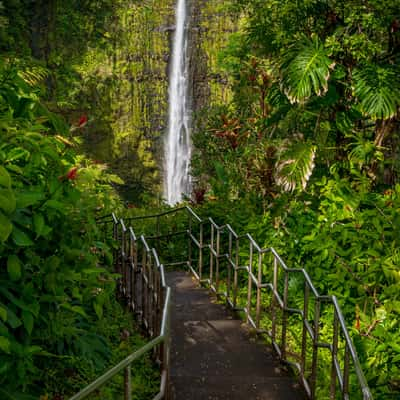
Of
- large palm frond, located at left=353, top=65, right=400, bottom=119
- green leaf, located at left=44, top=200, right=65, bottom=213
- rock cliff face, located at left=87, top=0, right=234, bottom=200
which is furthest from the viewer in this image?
rock cliff face, located at left=87, top=0, right=234, bottom=200

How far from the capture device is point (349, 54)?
6078 millimetres

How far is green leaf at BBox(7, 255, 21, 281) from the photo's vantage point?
6.89 feet

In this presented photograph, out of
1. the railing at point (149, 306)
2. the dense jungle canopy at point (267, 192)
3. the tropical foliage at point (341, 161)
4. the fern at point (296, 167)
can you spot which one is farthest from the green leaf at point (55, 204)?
the fern at point (296, 167)

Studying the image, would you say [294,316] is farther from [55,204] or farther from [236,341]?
[55,204]

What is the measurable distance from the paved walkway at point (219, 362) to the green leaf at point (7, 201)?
2289 millimetres

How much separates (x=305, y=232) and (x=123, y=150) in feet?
60.4

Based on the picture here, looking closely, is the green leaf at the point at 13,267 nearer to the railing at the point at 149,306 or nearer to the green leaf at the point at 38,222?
the green leaf at the point at 38,222

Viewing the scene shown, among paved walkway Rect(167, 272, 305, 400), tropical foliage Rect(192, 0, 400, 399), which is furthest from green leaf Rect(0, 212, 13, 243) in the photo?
tropical foliage Rect(192, 0, 400, 399)

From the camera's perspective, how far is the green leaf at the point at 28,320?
219cm

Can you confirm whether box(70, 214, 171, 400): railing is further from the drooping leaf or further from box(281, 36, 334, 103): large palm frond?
box(281, 36, 334, 103): large palm frond

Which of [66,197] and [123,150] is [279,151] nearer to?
A: [66,197]

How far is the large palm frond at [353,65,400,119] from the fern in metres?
0.72

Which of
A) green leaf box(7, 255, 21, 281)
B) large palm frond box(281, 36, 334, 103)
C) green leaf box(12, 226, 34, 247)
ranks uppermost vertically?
large palm frond box(281, 36, 334, 103)

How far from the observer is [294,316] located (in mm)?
5941
